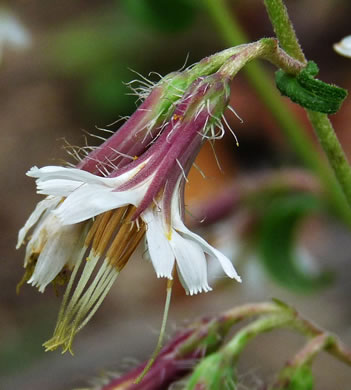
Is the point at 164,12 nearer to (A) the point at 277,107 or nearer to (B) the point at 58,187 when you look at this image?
(A) the point at 277,107

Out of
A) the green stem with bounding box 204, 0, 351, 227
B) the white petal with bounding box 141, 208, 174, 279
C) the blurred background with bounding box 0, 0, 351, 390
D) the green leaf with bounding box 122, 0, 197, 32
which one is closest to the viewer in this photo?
the white petal with bounding box 141, 208, 174, 279

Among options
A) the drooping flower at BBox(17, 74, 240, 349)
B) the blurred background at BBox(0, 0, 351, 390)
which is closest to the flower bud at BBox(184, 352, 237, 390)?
the drooping flower at BBox(17, 74, 240, 349)

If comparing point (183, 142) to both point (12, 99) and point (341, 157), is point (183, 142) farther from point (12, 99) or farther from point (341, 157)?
point (12, 99)

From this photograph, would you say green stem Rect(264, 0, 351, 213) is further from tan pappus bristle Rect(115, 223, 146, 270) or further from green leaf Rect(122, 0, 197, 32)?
green leaf Rect(122, 0, 197, 32)

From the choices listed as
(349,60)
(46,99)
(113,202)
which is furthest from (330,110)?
(46,99)

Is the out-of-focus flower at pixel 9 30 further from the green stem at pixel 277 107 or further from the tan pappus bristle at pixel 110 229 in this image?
the tan pappus bristle at pixel 110 229

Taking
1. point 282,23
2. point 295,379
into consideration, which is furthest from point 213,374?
point 282,23

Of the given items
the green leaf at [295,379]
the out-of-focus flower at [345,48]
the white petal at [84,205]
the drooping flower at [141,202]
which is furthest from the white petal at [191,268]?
the out-of-focus flower at [345,48]
